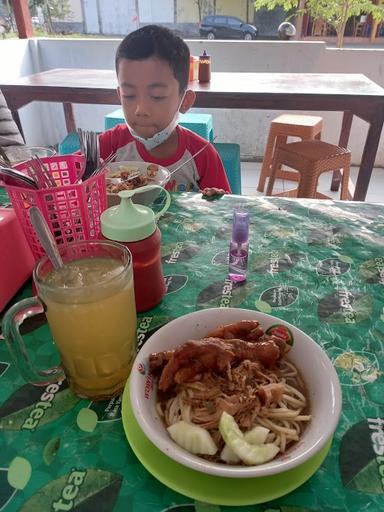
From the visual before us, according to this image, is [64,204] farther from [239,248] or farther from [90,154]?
[239,248]

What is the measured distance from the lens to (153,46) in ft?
4.75

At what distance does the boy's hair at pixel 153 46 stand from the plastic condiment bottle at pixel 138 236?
38.1 inches

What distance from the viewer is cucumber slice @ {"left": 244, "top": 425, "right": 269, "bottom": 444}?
0.50 meters

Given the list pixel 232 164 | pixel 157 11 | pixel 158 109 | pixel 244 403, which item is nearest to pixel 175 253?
pixel 244 403

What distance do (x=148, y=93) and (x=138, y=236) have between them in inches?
40.5

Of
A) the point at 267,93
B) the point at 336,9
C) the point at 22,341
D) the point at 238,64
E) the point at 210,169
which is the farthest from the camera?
the point at 238,64

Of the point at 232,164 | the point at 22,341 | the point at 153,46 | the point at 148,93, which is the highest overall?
the point at 153,46

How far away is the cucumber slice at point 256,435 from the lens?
50cm

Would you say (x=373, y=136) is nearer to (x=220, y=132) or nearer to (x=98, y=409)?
(x=220, y=132)

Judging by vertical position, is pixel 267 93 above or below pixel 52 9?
below

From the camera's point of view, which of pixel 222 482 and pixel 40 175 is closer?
pixel 222 482

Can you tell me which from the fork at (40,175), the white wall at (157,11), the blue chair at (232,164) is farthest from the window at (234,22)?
the fork at (40,175)

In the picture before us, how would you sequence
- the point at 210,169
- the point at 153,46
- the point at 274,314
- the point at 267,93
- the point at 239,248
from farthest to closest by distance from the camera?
the point at 267,93 < the point at 210,169 < the point at 153,46 < the point at 239,248 < the point at 274,314

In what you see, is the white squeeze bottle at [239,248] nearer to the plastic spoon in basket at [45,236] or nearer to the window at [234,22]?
the plastic spoon in basket at [45,236]
